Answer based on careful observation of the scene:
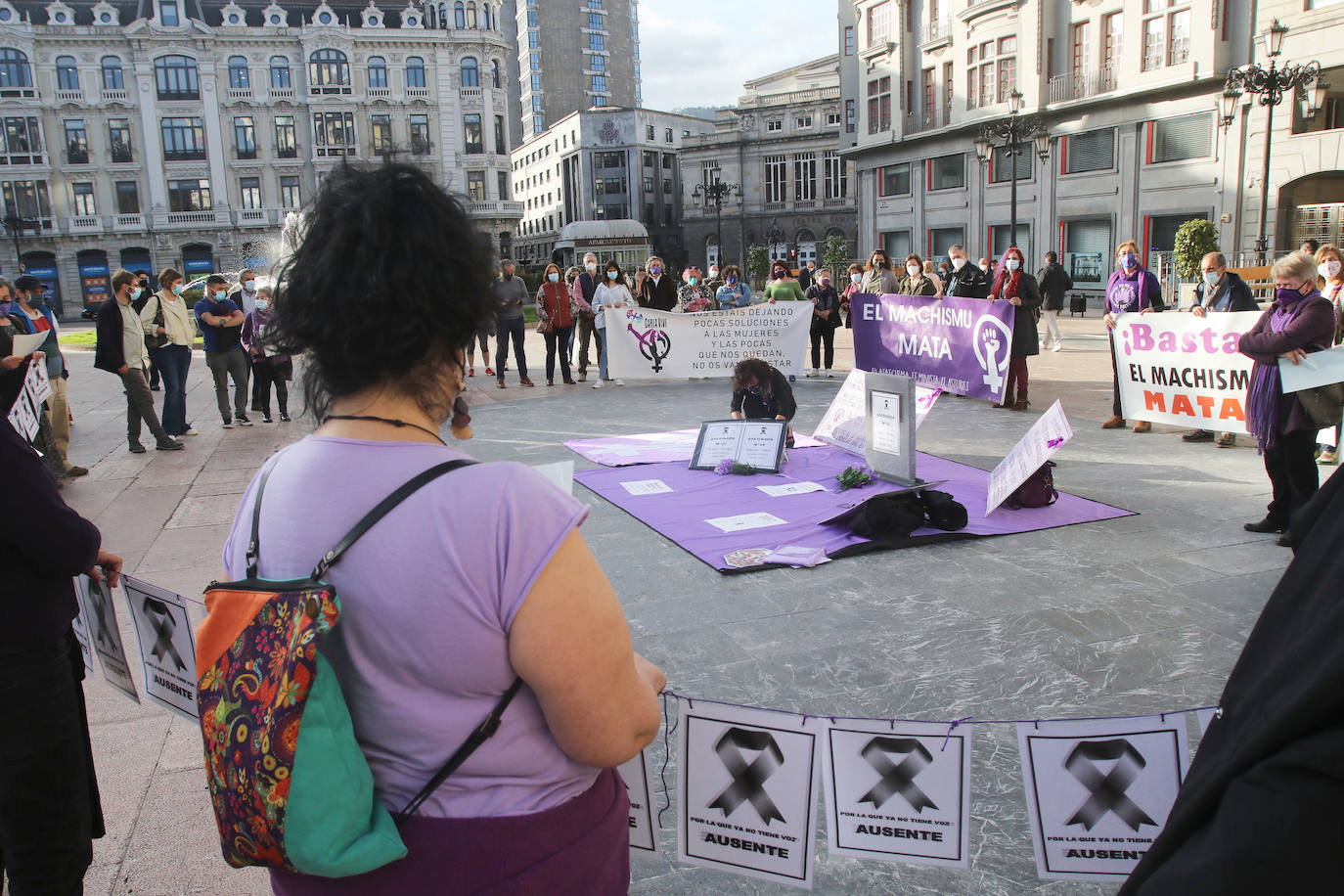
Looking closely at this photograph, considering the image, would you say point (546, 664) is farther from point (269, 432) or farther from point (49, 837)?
point (269, 432)

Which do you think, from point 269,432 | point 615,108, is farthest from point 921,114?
point 615,108

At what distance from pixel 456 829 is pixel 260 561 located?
0.50 meters

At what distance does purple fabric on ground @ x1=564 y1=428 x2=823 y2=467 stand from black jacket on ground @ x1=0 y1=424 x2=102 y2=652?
6.96m

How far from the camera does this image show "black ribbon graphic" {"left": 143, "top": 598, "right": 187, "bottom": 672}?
2615 millimetres

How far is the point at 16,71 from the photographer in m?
55.9

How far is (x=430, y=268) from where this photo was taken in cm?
144

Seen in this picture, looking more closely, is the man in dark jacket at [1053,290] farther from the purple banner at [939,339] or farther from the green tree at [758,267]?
the green tree at [758,267]

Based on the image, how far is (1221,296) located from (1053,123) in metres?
29.2

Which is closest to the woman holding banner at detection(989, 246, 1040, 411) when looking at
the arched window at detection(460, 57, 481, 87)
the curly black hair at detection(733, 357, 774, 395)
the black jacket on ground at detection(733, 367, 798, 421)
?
the black jacket on ground at detection(733, 367, 798, 421)

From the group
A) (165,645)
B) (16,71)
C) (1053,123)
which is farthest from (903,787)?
(16,71)

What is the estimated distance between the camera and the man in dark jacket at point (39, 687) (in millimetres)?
2162

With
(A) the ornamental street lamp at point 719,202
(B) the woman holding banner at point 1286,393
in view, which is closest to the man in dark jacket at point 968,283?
(B) the woman holding banner at point 1286,393

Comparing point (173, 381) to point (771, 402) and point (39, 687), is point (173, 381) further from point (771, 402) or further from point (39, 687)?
point (39, 687)

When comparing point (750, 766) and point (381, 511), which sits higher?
point (381, 511)
